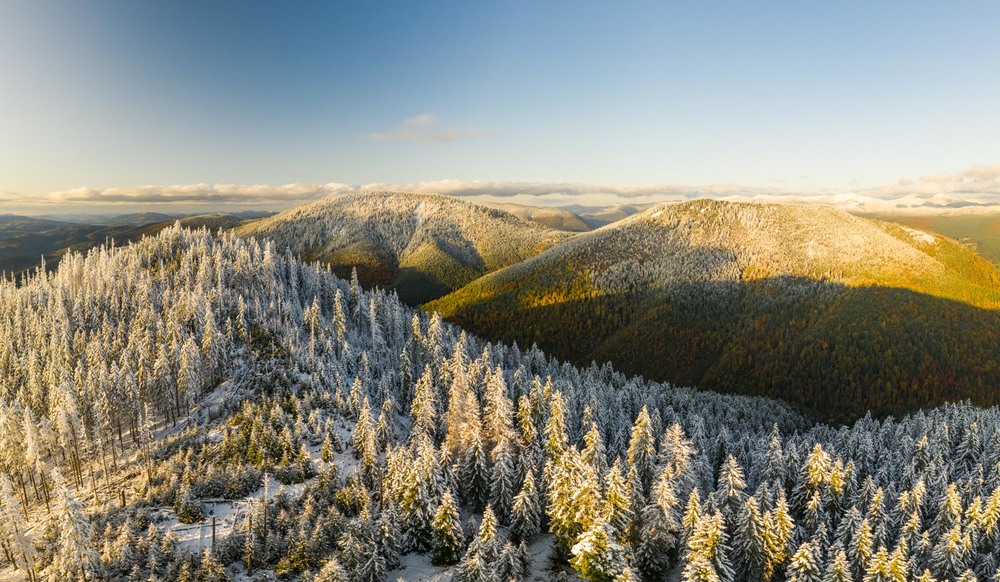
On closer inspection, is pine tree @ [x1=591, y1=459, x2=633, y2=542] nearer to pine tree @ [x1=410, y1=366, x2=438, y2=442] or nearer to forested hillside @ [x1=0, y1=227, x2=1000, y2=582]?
forested hillside @ [x1=0, y1=227, x2=1000, y2=582]

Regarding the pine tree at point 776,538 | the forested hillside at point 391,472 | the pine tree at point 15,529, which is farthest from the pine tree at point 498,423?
the pine tree at point 15,529

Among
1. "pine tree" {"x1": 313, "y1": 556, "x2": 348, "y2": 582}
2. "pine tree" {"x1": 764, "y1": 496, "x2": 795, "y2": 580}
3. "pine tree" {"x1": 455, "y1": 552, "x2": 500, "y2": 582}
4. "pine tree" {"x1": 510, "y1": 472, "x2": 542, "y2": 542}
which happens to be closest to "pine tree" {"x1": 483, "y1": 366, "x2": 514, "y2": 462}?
"pine tree" {"x1": 510, "y1": 472, "x2": 542, "y2": 542}

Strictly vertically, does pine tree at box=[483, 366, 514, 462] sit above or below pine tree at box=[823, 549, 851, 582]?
above

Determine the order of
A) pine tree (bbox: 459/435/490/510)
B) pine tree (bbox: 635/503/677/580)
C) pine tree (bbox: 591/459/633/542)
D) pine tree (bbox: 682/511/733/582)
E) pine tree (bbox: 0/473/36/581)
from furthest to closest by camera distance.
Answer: pine tree (bbox: 459/435/490/510) < pine tree (bbox: 0/473/36/581) < pine tree (bbox: 591/459/633/542) < pine tree (bbox: 635/503/677/580) < pine tree (bbox: 682/511/733/582)

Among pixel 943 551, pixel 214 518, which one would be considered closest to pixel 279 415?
pixel 214 518

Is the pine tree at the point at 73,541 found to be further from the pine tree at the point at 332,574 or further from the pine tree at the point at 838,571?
the pine tree at the point at 838,571

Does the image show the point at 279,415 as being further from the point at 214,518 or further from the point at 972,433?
the point at 972,433
